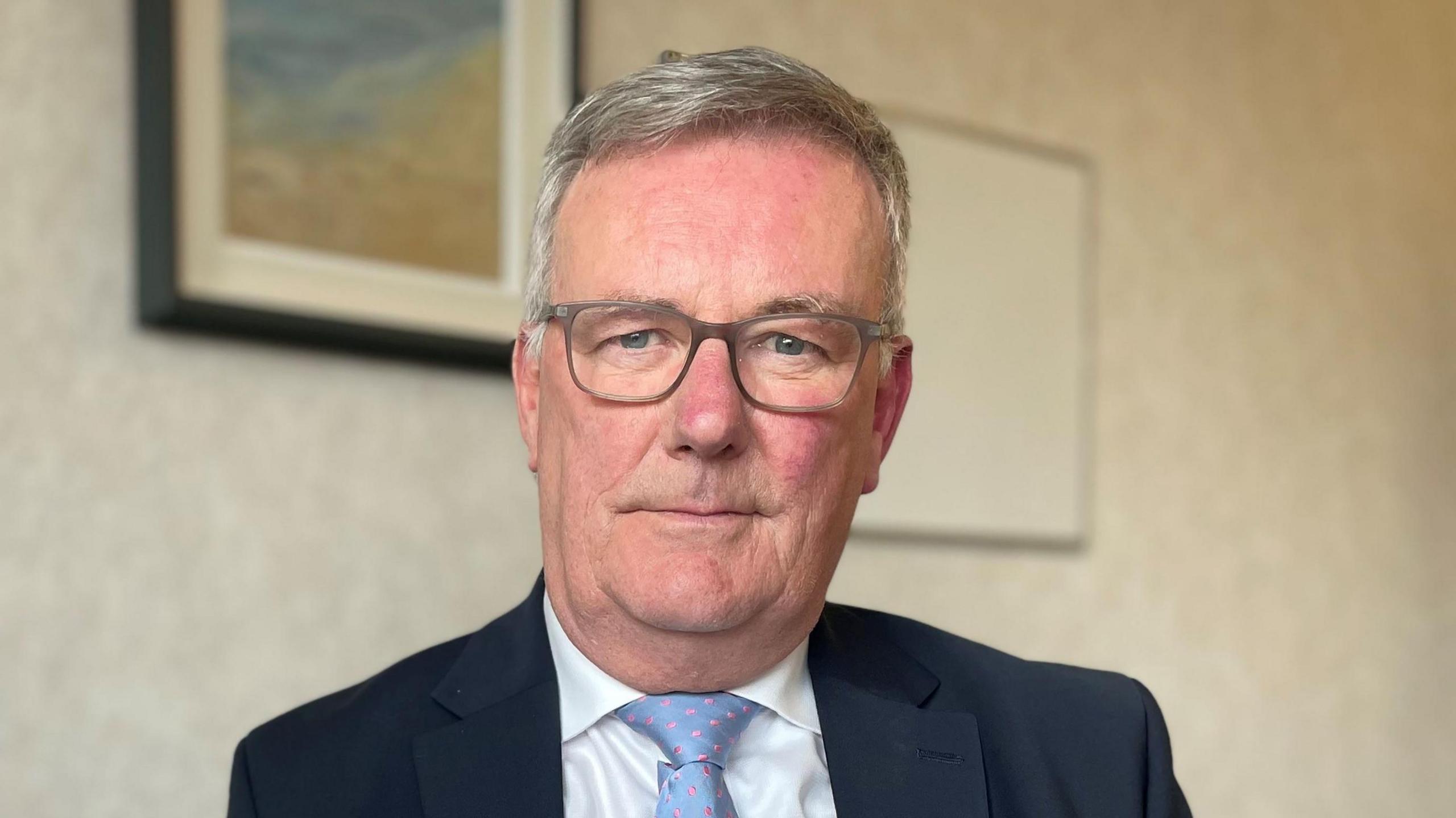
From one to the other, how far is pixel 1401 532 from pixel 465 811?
11.5 ft

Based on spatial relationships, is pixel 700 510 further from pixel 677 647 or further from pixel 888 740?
pixel 888 740

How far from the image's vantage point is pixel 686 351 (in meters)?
1.44

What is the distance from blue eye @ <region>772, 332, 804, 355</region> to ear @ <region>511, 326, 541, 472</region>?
0.28m

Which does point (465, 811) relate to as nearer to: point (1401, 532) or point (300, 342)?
point (300, 342)

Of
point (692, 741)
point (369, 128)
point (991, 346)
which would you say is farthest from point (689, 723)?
point (991, 346)

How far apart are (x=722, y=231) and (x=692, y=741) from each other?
49cm

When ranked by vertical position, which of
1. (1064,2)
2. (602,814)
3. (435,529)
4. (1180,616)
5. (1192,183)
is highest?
(1064,2)

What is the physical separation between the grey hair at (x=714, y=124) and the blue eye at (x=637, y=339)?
117 mm

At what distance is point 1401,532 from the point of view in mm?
4207

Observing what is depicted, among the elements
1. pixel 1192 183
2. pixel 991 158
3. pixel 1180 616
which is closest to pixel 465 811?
pixel 991 158

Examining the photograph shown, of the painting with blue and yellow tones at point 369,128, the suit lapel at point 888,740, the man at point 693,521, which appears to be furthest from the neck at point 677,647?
the painting with blue and yellow tones at point 369,128

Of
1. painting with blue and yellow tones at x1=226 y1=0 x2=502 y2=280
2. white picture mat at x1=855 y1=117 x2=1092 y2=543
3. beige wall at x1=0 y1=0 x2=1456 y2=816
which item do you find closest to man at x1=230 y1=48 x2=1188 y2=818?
beige wall at x1=0 y1=0 x2=1456 y2=816

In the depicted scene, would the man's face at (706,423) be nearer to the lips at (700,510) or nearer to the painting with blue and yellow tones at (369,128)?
the lips at (700,510)

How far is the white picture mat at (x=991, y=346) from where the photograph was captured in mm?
3061
